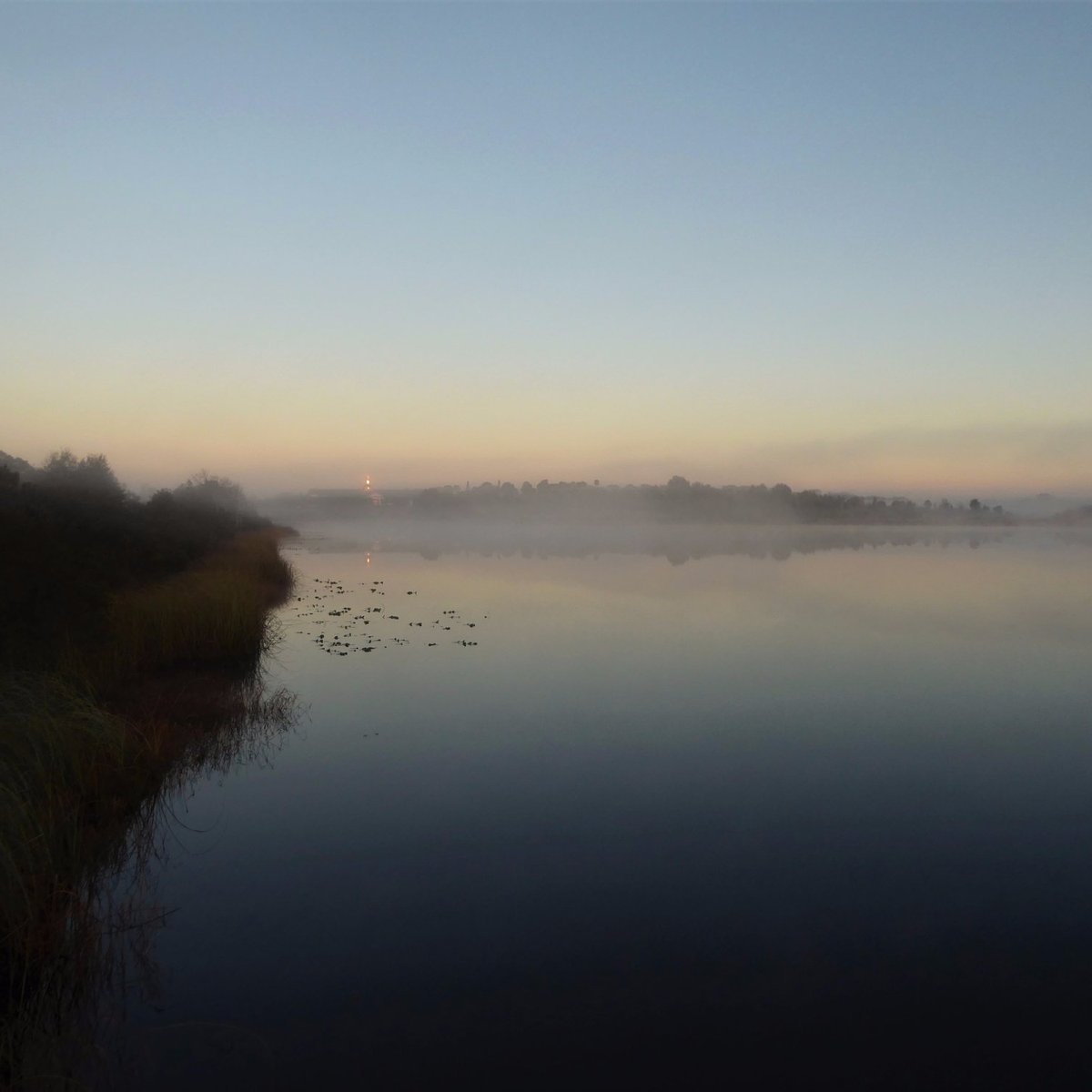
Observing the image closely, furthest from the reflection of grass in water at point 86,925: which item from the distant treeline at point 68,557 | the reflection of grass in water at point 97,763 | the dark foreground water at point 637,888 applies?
the distant treeline at point 68,557

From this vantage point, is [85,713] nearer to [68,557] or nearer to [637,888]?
[637,888]

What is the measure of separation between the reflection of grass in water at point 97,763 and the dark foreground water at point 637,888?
1.32ft

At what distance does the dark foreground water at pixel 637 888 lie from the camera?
444 centimetres

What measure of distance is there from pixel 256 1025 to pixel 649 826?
3.80m

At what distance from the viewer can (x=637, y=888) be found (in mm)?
6188

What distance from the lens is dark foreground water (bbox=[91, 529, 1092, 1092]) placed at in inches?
175

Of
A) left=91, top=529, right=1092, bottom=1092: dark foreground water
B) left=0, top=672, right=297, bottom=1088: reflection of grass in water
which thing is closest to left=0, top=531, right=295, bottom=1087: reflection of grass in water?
left=0, top=672, right=297, bottom=1088: reflection of grass in water

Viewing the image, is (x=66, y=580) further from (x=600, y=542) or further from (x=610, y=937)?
(x=600, y=542)

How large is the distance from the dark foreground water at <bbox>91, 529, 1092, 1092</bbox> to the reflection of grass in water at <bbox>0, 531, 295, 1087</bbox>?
1.32 ft

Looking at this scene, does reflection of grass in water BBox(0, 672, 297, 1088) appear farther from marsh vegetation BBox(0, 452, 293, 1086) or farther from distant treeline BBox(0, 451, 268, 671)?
distant treeline BBox(0, 451, 268, 671)

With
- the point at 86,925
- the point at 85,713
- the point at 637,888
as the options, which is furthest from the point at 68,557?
the point at 637,888

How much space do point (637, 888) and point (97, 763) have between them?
5290mm

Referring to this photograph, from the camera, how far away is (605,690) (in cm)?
1280

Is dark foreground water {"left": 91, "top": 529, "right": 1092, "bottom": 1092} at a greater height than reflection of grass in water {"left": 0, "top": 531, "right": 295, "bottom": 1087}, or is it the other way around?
reflection of grass in water {"left": 0, "top": 531, "right": 295, "bottom": 1087}
